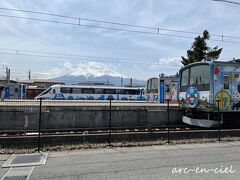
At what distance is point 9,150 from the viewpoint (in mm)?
9211

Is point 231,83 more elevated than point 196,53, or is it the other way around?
point 196,53

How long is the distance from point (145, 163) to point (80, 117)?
7.88m

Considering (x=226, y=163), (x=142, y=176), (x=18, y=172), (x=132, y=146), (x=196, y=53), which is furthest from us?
(x=196, y=53)

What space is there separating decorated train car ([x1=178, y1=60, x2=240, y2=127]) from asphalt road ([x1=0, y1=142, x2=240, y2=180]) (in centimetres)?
362

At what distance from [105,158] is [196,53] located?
3096 cm

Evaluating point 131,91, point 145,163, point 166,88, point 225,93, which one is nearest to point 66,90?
point 131,91

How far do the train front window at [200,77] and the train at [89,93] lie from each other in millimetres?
→ 23221

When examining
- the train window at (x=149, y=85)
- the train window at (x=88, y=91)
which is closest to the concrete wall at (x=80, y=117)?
the train window at (x=149, y=85)

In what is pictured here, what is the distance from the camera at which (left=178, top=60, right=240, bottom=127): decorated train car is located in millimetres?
13188

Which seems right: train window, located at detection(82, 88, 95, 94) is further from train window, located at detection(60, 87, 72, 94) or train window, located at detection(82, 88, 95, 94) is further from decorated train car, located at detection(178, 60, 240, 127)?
decorated train car, located at detection(178, 60, 240, 127)

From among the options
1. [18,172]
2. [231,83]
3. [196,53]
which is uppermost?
[196,53]

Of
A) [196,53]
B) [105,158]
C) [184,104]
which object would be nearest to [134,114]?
[184,104]

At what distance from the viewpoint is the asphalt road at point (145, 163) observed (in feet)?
21.1

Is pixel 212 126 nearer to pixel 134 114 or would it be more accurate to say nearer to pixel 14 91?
pixel 134 114
